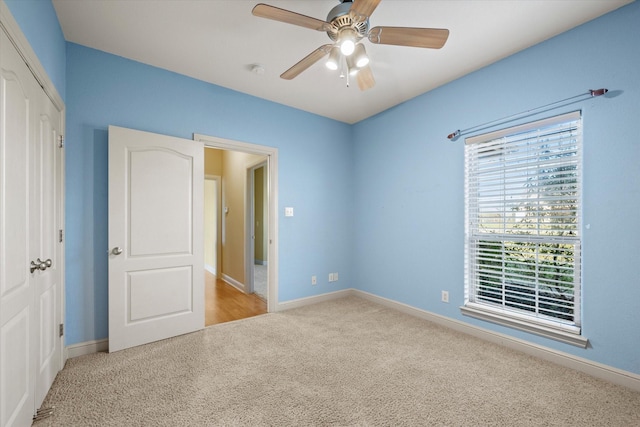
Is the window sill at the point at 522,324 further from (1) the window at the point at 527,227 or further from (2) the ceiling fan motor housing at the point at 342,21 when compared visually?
(2) the ceiling fan motor housing at the point at 342,21

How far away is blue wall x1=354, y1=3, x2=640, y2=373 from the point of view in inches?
78.7

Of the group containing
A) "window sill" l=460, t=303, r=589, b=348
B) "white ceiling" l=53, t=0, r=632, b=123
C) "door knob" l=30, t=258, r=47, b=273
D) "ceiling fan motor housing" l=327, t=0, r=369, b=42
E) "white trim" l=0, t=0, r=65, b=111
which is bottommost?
"window sill" l=460, t=303, r=589, b=348

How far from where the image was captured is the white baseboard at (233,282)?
185 inches

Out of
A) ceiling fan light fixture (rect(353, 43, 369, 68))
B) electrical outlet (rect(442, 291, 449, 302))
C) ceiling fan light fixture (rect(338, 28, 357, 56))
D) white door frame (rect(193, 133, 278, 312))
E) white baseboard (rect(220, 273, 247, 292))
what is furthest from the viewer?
white baseboard (rect(220, 273, 247, 292))

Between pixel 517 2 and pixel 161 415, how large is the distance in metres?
3.63

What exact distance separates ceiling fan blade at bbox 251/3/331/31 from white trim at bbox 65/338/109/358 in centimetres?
298

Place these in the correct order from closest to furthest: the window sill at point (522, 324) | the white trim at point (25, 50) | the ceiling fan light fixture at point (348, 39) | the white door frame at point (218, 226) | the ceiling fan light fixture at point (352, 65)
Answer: the white trim at point (25, 50) < the ceiling fan light fixture at point (348, 39) < the ceiling fan light fixture at point (352, 65) < the window sill at point (522, 324) < the white door frame at point (218, 226)

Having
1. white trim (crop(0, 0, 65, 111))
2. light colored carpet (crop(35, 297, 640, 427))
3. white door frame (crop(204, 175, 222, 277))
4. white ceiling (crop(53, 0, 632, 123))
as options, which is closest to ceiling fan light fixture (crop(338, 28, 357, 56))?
white ceiling (crop(53, 0, 632, 123))

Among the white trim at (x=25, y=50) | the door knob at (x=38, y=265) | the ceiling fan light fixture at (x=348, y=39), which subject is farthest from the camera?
the ceiling fan light fixture at (x=348, y=39)

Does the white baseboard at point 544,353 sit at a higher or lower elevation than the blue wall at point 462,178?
lower

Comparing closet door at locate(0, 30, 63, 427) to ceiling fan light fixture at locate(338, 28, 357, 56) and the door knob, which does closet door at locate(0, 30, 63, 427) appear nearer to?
the door knob

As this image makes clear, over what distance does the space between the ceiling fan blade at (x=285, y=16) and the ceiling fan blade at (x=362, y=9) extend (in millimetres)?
197

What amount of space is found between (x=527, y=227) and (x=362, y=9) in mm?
2296

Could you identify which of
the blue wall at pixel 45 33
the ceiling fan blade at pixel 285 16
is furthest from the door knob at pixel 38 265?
the ceiling fan blade at pixel 285 16
